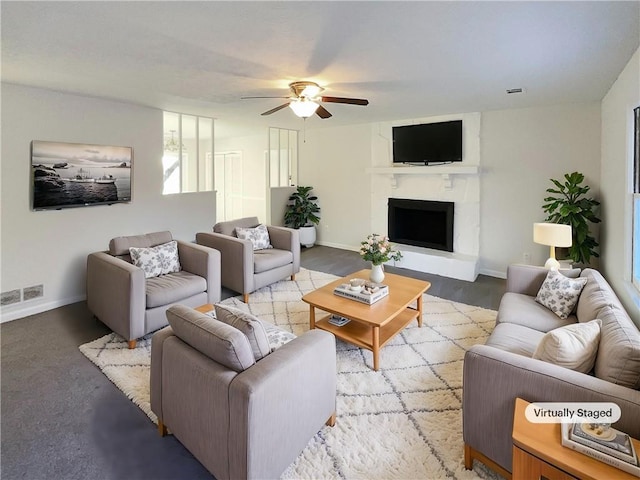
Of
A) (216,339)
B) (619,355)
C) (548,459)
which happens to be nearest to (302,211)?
(216,339)

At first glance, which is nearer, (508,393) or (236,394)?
(236,394)

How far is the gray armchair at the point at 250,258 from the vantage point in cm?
420

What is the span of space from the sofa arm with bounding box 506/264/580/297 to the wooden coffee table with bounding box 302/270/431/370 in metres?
0.81

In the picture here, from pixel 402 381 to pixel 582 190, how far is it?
3432 mm

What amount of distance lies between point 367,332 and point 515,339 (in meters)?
1.15

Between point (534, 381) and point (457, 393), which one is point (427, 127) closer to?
point (457, 393)

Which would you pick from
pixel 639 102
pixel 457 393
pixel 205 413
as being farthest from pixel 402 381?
pixel 639 102

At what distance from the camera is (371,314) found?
2.88 m

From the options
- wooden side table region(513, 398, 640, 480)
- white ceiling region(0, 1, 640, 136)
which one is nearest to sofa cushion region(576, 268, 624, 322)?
wooden side table region(513, 398, 640, 480)

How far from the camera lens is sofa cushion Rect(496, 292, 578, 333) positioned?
2.60 m

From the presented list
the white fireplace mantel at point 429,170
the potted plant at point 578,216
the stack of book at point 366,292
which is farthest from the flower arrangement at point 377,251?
the white fireplace mantel at point 429,170

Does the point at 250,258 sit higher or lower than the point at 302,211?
lower

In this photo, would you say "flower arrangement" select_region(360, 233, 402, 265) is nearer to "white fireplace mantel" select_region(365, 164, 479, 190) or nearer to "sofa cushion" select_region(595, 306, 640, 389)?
"sofa cushion" select_region(595, 306, 640, 389)

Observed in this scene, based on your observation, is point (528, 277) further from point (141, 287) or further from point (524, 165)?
point (141, 287)
